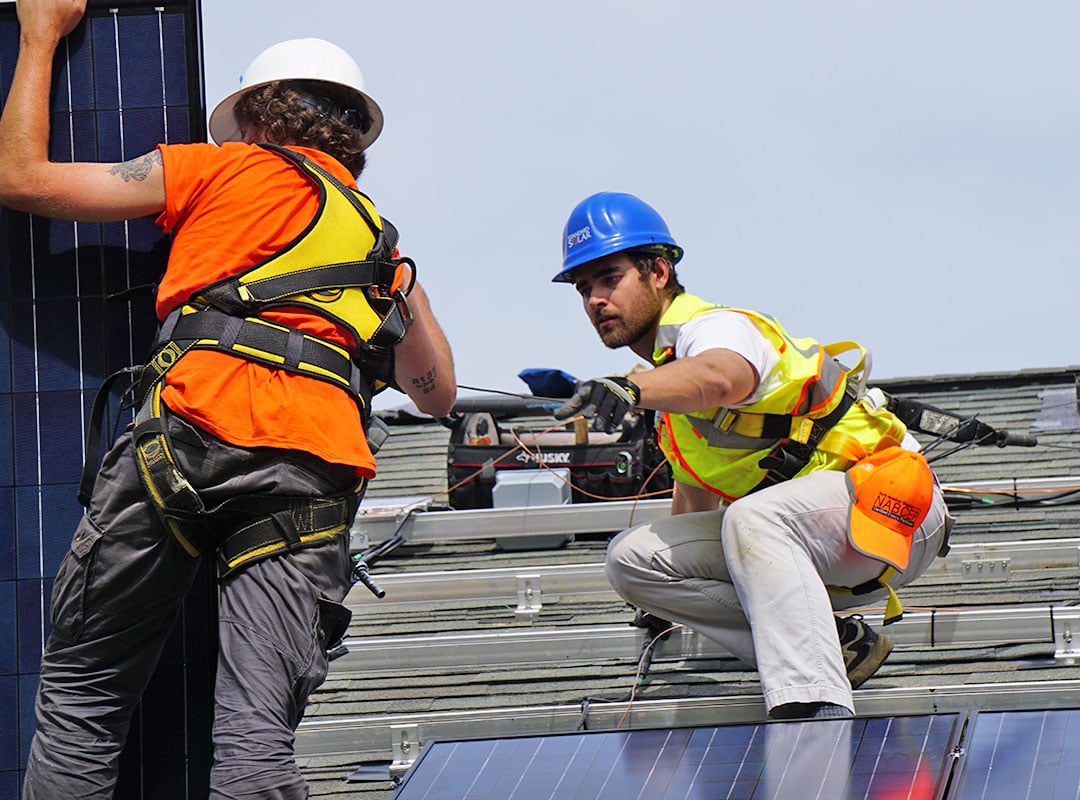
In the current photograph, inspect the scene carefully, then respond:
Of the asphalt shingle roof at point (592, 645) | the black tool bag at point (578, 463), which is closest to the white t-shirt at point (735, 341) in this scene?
the asphalt shingle roof at point (592, 645)

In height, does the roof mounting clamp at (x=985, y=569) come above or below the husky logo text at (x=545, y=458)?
below

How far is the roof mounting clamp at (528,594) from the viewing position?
20.7 ft

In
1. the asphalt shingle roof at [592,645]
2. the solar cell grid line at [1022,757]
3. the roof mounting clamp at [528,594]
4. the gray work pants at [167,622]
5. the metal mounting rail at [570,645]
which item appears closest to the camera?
the solar cell grid line at [1022,757]

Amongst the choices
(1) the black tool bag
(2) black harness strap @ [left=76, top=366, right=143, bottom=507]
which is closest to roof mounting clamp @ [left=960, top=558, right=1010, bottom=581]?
(1) the black tool bag

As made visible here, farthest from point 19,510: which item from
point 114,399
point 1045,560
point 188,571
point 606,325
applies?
point 1045,560

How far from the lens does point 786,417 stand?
5.33 m

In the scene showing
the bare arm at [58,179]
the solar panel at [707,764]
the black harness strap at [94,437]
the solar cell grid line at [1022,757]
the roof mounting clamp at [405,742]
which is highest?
the bare arm at [58,179]

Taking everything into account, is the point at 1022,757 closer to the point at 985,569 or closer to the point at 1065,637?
the point at 1065,637

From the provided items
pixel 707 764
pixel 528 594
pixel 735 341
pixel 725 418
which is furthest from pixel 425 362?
pixel 528 594

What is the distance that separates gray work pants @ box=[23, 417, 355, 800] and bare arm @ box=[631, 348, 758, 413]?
102 centimetres

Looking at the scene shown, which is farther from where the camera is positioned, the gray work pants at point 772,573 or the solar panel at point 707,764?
the gray work pants at point 772,573

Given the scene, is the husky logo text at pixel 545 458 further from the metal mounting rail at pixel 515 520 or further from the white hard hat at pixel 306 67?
the white hard hat at pixel 306 67

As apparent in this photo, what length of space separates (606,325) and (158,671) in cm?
202

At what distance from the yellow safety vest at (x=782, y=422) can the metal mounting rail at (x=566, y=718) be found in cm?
83
